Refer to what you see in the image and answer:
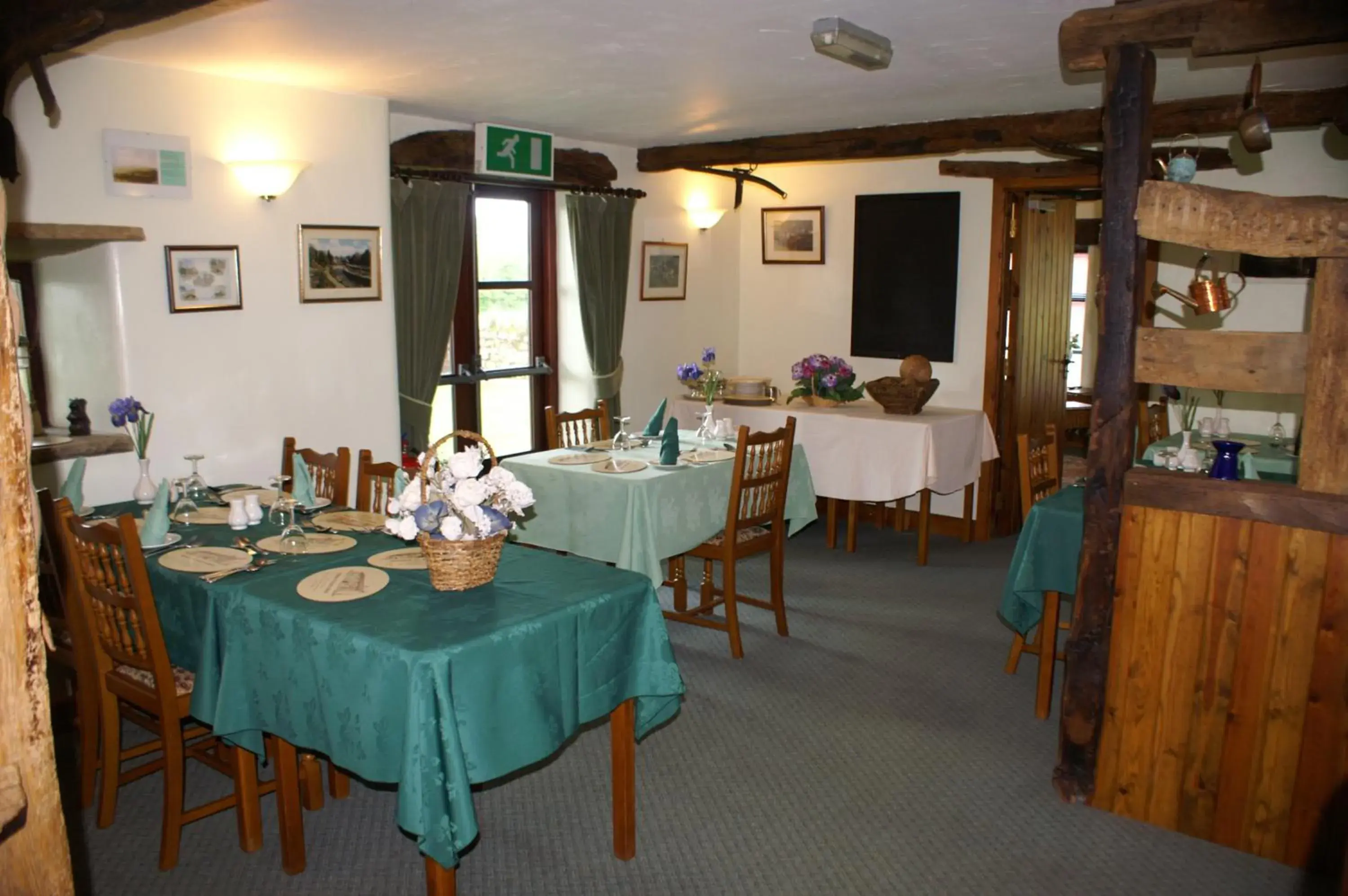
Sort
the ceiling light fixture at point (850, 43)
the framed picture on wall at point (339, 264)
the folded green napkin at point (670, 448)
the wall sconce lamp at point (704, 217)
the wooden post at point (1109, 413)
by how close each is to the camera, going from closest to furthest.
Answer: the wooden post at point (1109, 413), the ceiling light fixture at point (850, 43), the folded green napkin at point (670, 448), the framed picture on wall at point (339, 264), the wall sconce lamp at point (704, 217)

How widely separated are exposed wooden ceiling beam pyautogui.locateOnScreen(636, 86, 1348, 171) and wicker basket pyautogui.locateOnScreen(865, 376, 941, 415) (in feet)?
4.11

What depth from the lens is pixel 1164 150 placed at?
217 inches

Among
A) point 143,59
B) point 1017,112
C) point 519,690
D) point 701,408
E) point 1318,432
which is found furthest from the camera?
point 701,408

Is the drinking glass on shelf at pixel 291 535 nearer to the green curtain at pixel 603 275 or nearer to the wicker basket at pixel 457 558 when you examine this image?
the wicker basket at pixel 457 558

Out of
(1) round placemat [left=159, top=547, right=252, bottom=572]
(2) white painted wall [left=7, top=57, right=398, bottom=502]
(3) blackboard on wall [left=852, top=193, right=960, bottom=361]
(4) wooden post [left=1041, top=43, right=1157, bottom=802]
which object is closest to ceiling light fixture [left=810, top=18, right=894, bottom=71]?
(4) wooden post [left=1041, top=43, right=1157, bottom=802]

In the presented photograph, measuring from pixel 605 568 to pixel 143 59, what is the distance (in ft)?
8.86

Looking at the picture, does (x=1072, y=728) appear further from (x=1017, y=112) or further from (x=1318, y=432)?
(x=1017, y=112)

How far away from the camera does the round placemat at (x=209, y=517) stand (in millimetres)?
3533

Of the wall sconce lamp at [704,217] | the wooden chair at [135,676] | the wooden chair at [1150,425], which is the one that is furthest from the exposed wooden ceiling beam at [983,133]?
the wooden chair at [135,676]

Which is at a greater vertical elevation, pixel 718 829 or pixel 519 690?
pixel 519 690

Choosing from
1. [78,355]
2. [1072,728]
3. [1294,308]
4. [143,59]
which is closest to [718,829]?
[1072,728]

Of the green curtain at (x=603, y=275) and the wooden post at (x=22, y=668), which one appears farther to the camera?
the green curtain at (x=603, y=275)

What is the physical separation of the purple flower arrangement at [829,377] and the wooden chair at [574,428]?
1354mm

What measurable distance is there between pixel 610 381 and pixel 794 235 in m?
1.72
